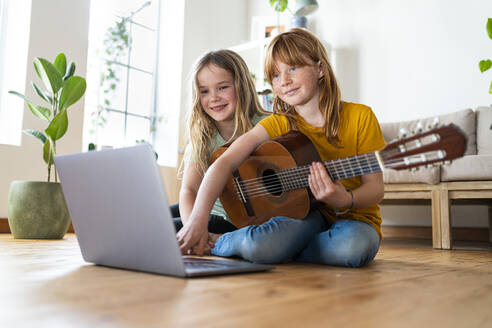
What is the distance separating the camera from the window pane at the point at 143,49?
11.6 ft

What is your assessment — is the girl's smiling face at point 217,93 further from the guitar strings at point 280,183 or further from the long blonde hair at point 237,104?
the guitar strings at point 280,183

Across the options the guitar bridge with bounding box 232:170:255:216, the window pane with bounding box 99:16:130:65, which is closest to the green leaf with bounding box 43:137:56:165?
the guitar bridge with bounding box 232:170:255:216

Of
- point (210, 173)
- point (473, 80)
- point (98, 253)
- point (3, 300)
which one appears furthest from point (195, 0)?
point (3, 300)

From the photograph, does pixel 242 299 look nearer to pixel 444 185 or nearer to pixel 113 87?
pixel 444 185

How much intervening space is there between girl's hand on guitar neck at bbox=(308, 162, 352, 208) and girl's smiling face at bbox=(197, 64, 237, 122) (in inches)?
22.3

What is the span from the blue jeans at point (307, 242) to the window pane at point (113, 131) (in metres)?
2.27

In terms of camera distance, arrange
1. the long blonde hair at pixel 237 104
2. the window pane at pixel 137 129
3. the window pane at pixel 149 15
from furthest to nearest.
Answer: the window pane at pixel 149 15 → the window pane at pixel 137 129 → the long blonde hair at pixel 237 104

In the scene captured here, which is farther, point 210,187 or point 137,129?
point 137,129

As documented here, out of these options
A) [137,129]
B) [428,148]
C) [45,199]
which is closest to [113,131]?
[137,129]

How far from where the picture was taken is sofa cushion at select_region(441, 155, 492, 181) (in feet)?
6.77

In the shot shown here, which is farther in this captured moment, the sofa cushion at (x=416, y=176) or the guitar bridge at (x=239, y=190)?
the sofa cushion at (x=416, y=176)

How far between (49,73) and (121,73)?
4.52 ft

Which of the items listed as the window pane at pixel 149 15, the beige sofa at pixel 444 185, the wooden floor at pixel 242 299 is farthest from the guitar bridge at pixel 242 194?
the window pane at pixel 149 15

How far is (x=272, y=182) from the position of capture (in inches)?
49.4
